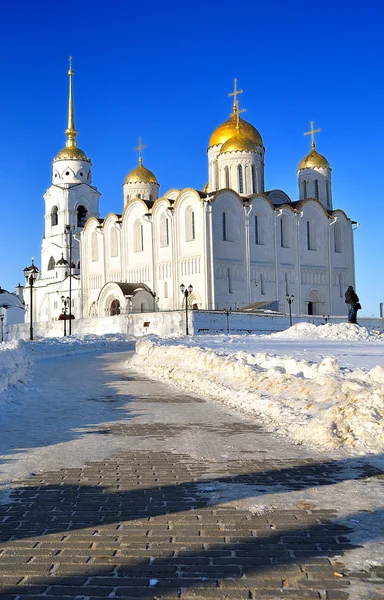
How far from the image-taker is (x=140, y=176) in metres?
68.6

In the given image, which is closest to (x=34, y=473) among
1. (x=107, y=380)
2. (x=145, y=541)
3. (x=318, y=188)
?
(x=145, y=541)

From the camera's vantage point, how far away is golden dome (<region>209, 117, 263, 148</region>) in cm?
6116

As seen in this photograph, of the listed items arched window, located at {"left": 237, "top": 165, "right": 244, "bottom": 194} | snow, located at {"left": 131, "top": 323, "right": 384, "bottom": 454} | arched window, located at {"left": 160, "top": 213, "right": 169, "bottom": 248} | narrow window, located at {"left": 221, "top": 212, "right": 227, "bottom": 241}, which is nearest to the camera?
snow, located at {"left": 131, "top": 323, "right": 384, "bottom": 454}

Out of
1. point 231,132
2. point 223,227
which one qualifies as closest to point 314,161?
point 231,132

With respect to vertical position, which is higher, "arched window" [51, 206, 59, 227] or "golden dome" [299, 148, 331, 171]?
"golden dome" [299, 148, 331, 171]

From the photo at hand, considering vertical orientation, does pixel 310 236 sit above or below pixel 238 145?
below

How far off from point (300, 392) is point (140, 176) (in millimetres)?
61153

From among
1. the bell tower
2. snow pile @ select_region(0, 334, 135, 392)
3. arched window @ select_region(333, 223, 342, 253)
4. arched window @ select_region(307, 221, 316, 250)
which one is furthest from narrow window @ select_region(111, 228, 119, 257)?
snow pile @ select_region(0, 334, 135, 392)

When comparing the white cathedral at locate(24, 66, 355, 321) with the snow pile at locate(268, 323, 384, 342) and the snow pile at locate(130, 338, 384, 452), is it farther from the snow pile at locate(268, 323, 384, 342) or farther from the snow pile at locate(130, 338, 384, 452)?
the snow pile at locate(130, 338, 384, 452)

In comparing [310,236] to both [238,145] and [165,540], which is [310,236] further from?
[165,540]

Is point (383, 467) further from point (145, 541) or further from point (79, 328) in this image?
point (79, 328)

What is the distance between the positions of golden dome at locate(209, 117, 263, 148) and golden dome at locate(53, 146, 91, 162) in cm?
1712

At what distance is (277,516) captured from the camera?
4.46 meters

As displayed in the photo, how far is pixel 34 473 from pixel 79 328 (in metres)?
46.7
